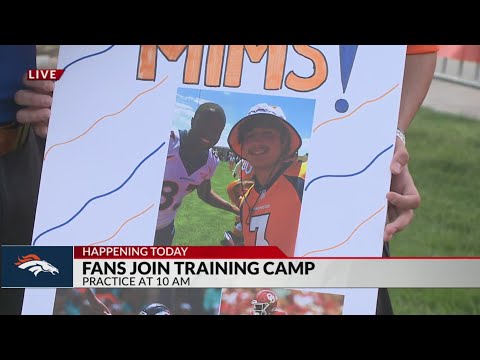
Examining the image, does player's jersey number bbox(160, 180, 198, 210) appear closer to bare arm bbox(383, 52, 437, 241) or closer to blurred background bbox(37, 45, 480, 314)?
blurred background bbox(37, 45, 480, 314)

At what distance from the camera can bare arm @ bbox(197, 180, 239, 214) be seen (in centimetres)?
399

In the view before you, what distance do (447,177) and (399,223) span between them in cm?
29

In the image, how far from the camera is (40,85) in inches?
158

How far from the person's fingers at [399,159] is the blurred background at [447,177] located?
81mm

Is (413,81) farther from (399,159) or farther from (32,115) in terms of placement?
(32,115)

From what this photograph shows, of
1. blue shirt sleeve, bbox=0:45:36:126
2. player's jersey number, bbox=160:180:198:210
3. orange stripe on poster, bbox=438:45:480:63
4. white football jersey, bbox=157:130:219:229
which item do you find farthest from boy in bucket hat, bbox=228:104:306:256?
blue shirt sleeve, bbox=0:45:36:126

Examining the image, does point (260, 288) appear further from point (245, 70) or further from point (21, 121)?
point (21, 121)

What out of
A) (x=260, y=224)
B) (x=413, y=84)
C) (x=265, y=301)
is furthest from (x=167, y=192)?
(x=413, y=84)

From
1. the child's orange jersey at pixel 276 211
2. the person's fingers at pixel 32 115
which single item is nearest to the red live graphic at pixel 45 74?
the person's fingers at pixel 32 115

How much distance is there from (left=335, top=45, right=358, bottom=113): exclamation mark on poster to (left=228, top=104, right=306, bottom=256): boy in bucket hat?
0.20m

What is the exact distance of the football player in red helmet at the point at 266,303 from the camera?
4.00 metres

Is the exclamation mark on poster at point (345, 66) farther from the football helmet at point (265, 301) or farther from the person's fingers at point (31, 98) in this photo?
the person's fingers at point (31, 98)

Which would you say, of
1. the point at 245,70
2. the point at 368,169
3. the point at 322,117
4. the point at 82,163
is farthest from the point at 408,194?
the point at 82,163
